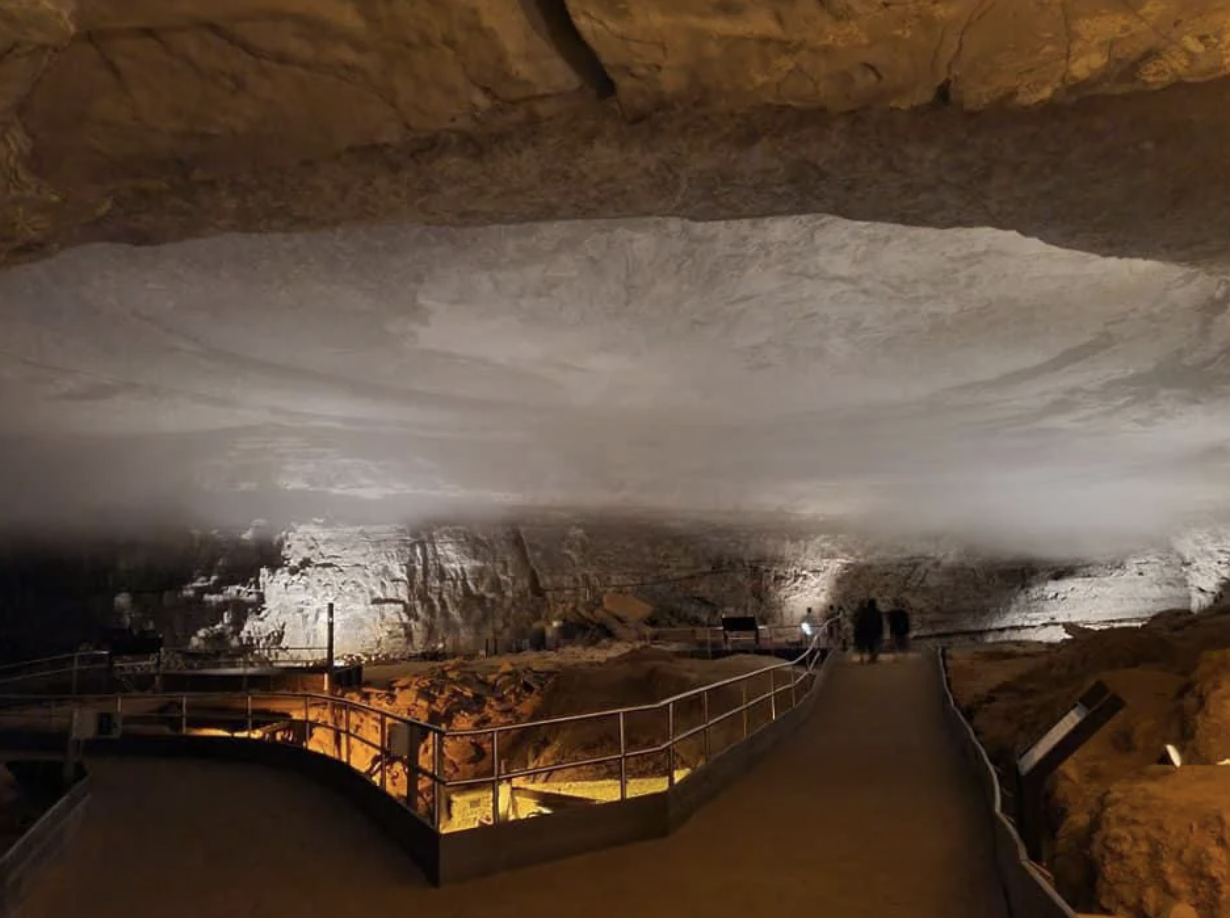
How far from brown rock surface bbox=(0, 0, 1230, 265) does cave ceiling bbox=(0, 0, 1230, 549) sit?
0.8 inches

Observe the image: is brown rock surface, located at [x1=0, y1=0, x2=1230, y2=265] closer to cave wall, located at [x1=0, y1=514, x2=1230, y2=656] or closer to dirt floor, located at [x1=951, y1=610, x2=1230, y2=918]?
dirt floor, located at [x1=951, y1=610, x2=1230, y2=918]

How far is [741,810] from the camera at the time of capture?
292 inches

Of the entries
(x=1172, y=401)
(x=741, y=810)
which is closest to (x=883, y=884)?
(x=741, y=810)

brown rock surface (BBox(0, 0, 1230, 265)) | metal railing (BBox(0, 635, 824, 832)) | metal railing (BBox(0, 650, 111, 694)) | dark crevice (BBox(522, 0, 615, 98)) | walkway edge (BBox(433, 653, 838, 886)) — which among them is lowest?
metal railing (BBox(0, 635, 824, 832))

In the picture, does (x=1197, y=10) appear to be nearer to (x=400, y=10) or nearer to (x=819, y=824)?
(x=400, y=10)

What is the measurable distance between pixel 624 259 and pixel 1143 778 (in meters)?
6.77

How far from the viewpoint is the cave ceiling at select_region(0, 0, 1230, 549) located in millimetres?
4227

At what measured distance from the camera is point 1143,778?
5281 mm

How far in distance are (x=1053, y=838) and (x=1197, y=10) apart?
4.83m

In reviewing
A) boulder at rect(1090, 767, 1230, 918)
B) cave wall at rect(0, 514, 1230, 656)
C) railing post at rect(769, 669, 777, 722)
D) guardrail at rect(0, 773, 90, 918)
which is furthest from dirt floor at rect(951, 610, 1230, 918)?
cave wall at rect(0, 514, 1230, 656)

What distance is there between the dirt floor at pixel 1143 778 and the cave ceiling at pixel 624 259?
3361 mm

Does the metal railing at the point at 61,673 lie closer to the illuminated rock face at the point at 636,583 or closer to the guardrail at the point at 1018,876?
the illuminated rock face at the point at 636,583

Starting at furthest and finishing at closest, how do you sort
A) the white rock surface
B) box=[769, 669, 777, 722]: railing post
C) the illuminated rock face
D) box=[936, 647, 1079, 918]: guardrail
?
the illuminated rock face, box=[769, 669, 777, 722]: railing post, the white rock surface, box=[936, 647, 1079, 918]: guardrail

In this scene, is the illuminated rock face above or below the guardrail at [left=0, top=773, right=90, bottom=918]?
above
